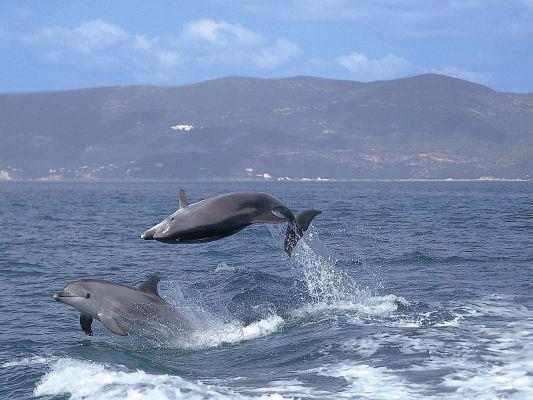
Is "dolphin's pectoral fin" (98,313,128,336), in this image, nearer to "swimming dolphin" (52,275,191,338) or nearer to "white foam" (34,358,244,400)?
"swimming dolphin" (52,275,191,338)

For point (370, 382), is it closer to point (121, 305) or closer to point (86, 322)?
point (121, 305)

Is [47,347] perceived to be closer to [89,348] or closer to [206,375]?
[89,348]

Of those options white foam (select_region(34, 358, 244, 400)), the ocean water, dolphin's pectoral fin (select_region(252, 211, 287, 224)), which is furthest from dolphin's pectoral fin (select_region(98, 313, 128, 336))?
dolphin's pectoral fin (select_region(252, 211, 287, 224))

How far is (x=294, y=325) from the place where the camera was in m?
22.0

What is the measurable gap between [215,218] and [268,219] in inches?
64.0

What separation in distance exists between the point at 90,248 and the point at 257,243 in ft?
30.3

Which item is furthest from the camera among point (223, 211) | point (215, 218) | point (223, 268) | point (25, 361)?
point (223, 268)

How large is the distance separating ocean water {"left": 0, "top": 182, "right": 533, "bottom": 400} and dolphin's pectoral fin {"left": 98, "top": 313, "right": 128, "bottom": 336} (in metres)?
0.56

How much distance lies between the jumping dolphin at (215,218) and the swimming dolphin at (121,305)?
501 centimetres

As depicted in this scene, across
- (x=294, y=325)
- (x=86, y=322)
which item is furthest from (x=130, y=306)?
(x=294, y=325)

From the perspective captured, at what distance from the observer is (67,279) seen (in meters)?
33.2

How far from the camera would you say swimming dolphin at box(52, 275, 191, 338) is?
20.3m

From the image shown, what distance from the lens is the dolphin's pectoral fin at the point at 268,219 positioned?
629 inches

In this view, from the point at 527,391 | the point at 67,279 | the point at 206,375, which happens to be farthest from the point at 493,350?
the point at 67,279
